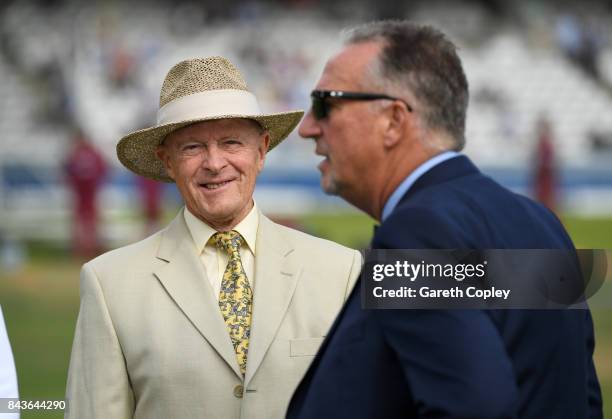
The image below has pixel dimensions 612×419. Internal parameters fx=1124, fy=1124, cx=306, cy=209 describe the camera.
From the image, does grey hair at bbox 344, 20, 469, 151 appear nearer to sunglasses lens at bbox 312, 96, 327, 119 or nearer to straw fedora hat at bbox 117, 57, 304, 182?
sunglasses lens at bbox 312, 96, 327, 119

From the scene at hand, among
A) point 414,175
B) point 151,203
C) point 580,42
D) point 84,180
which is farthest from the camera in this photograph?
point 580,42

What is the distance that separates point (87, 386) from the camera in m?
3.01

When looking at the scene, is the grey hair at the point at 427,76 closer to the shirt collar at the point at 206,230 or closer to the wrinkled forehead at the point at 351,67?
the wrinkled forehead at the point at 351,67

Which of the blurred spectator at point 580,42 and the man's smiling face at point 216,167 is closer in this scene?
the man's smiling face at point 216,167

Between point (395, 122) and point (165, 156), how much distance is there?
4.07ft

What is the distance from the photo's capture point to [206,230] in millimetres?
3270

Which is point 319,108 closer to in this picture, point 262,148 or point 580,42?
point 262,148

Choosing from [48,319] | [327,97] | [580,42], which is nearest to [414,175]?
[327,97]

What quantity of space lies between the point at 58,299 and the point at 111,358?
380 inches

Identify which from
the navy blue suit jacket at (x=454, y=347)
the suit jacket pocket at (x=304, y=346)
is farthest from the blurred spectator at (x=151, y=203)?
the navy blue suit jacket at (x=454, y=347)

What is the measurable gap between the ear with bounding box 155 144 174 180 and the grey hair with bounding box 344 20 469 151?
1151mm

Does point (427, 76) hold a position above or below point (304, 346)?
above

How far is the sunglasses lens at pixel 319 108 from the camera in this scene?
95.8 inches

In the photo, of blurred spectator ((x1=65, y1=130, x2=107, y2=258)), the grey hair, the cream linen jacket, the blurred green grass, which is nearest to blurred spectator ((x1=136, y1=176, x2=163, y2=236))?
blurred spectator ((x1=65, y1=130, x2=107, y2=258))
